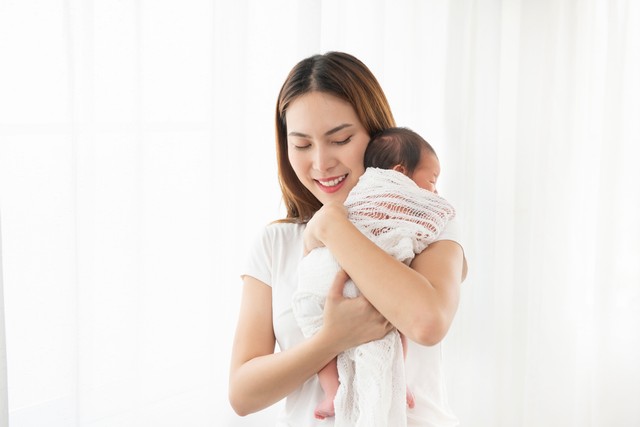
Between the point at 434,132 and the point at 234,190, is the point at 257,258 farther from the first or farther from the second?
the point at 434,132

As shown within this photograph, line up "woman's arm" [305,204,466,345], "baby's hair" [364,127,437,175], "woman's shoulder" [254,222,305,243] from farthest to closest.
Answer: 1. "woman's shoulder" [254,222,305,243]
2. "baby's hair" [364,127,437,175]
3. "woman's arm" [305,204,466,345]

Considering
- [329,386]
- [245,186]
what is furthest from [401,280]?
[245,186]

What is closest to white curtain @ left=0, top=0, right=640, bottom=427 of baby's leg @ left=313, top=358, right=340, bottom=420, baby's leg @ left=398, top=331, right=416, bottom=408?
baby's leg @ left=313, top=358, right=340, bottom=420

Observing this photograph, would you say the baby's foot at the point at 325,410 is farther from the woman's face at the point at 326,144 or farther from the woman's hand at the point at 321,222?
the woman's face at the point at 326,144

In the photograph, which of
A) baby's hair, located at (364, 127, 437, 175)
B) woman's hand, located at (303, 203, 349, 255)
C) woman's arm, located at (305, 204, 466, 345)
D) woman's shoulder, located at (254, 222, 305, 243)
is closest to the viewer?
woman's arm, located at (305, 204, 466, 345)

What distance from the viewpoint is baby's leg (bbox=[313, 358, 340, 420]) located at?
4.80ft

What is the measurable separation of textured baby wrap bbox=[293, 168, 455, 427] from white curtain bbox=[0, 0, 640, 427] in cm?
57

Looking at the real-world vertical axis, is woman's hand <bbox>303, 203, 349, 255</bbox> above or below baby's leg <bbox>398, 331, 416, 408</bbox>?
above

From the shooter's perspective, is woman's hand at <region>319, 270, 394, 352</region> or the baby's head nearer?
woman's hand at <region>319, 270, 394, 352</region>

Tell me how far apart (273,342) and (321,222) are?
328 mm

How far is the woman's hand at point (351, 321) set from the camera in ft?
4.57

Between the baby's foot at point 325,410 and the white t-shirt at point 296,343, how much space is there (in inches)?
1.3

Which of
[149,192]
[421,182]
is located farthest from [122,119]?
[421,182]

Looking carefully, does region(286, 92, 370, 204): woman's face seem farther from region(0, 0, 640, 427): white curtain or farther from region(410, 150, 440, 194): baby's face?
region(0, 0, 640, 427): white curtain
